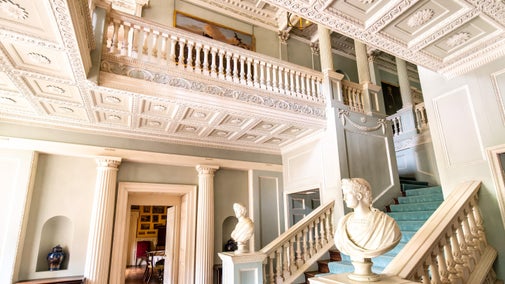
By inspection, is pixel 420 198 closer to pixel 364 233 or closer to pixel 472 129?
pixel 472 129

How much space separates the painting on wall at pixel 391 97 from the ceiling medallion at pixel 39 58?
10.1 metres

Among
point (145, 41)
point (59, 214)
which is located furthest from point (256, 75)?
point (59, 214)

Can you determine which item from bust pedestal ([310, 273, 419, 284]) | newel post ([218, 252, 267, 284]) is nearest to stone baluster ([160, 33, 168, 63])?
newel post ([218, 252, 267, 284])

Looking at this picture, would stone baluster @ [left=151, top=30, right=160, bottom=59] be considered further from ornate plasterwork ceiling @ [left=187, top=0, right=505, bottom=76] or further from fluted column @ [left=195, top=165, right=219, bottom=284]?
fluted column @ [left=195, top=165, right=219, bottom=284]

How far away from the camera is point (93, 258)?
527 centimetres

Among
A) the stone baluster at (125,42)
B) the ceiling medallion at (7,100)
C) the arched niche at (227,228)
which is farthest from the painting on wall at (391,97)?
the ceiling medallion at (7,100)

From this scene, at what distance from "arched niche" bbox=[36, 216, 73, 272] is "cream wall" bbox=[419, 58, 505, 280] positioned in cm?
655

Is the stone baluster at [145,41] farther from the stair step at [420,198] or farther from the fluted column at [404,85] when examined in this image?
the fluted column at [404,85]

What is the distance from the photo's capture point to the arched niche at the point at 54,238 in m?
5.32

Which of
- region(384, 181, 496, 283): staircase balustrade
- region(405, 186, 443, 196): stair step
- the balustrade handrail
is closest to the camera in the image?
region(384, 181, 496, 283): staircase balustrade

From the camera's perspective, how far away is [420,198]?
18.8 feet

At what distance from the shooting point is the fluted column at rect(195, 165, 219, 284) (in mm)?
6285

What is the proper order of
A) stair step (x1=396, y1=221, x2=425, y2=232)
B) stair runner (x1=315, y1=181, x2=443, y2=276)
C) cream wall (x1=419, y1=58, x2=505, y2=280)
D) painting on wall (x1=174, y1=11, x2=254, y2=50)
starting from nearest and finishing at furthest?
1. cream wall (x1=419, y1=58, x2=505, y2=280)
2. stair runner (x1=315, y1=181, x2=443, y2=276)
3. stair step (x1=396, y1=221, x2=425, y2=232)
4. painting on wall (x1=174, y1=11, x2=254, y2=50)

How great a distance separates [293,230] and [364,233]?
2835 millimetres
